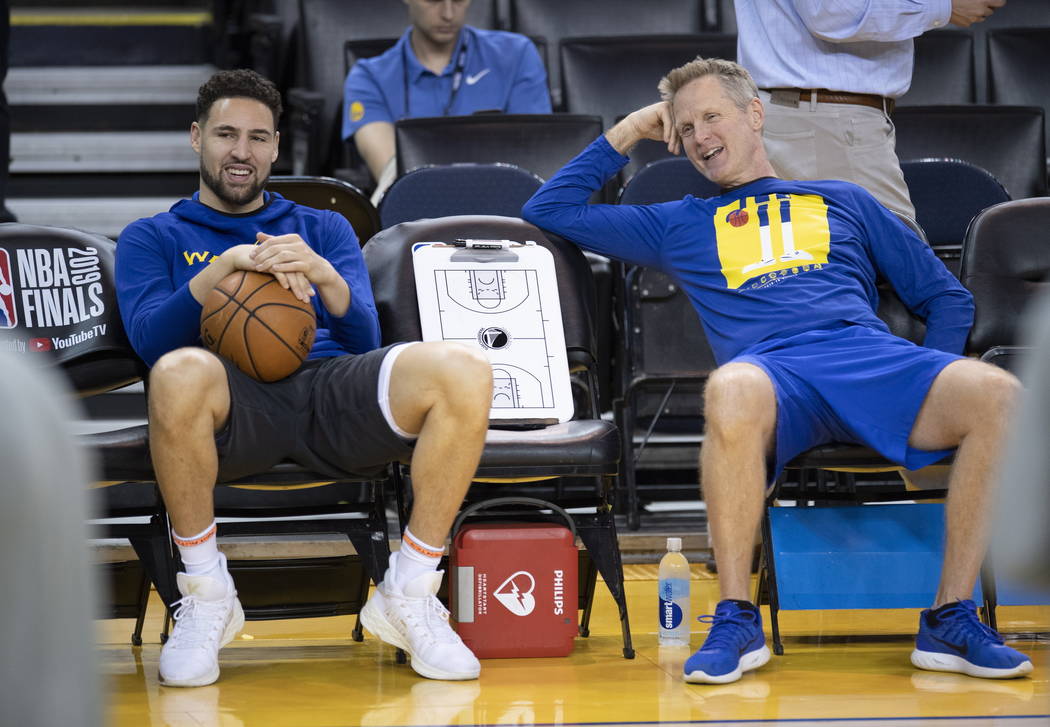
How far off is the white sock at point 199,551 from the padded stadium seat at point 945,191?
8.36 ft

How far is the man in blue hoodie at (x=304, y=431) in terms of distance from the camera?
9.11ft

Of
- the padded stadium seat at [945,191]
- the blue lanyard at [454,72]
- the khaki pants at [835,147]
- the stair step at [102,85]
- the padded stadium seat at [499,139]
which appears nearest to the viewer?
the khaki pants at [835,147]

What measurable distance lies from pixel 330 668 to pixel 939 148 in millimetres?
2955

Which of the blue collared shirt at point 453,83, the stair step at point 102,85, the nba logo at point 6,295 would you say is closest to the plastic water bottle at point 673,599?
the nba logo at point 6,295

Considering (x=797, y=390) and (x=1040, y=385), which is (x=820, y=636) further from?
(x=1040, y=385)

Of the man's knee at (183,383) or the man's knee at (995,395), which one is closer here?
the man's knee at (183,383)

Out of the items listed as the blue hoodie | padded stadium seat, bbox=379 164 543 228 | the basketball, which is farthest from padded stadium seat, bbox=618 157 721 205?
the basketball

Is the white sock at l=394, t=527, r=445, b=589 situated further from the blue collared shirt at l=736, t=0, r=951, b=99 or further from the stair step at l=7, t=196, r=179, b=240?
the stair step at l=7, t=196, r=179, b=240

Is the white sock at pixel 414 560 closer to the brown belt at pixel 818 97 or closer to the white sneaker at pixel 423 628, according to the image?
the white sneaker at pixel 423 628

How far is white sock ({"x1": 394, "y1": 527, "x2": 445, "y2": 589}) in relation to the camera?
2861mm

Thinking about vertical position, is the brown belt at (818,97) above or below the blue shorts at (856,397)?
above

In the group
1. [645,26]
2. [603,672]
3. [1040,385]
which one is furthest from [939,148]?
[1040,385]

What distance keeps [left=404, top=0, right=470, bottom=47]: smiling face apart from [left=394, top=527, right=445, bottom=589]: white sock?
260cm

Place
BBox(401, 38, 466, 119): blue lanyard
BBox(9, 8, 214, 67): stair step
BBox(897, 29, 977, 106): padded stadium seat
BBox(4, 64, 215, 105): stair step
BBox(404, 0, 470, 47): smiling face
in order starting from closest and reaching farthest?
BBox(404, 0, 470, 47): smiling face < BBox(401, 38, 466, 119): blue lanyard < BBox(897, 29, 977, 106): padded stadium seat < BBox(4, 64, 215, 105): stair step < BBox(9, 8, 214, 67): stair step
